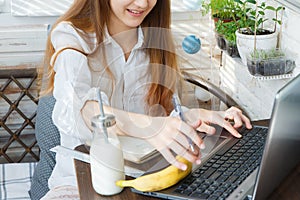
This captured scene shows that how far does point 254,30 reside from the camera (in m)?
1.89

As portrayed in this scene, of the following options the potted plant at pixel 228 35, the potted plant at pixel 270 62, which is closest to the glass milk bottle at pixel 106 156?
the potted plant at pixel 270 62

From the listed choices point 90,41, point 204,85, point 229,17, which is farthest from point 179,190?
point 229,17

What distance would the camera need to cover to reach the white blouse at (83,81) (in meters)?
Answer: 1.48

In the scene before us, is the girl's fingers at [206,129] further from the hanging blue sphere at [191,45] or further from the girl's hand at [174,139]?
the hanging blue sphere at [191,45]

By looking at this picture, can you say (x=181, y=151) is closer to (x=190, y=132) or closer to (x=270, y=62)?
(x=190, y=132)

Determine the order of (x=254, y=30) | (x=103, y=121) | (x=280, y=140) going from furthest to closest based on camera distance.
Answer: (x=254, y=30) < (x=103, y=121) < (x=280, y=140)

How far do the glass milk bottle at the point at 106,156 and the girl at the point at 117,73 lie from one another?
0.42ft

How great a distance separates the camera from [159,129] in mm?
1310

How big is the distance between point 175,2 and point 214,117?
1.12m

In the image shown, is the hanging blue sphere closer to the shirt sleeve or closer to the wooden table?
the shirt sleeve

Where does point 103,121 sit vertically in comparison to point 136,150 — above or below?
above

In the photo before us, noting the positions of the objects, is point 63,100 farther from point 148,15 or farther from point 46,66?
point 148,15

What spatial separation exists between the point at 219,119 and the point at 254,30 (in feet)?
1.76

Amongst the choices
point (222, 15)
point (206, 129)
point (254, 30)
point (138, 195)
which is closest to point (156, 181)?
point (138, 195)
